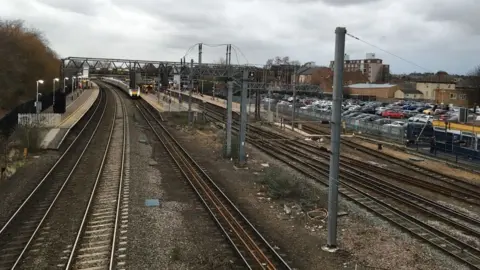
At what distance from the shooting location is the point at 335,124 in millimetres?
12297

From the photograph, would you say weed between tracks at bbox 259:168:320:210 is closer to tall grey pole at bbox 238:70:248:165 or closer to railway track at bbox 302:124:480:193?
tall grey pole at bbox 238:70:248:165

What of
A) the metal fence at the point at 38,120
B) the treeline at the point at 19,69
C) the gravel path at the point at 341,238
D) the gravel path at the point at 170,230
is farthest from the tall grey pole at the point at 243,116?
the treeline at the point at 19,69

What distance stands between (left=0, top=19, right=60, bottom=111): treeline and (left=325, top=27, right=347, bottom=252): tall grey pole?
136ft

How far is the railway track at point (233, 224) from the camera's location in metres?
11.5

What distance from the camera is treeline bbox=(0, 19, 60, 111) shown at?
46.4 metres

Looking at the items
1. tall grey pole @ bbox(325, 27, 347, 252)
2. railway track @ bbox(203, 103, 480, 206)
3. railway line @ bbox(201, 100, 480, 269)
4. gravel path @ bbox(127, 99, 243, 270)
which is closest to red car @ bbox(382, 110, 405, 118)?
railway track @ bbox(203, 103, 480, 206)

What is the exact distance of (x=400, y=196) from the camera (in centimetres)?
1877

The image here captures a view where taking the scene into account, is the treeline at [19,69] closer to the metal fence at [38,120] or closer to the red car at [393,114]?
the metal fence at [38,120]

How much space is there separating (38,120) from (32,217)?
1964cm

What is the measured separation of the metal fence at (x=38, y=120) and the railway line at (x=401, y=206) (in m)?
16.6

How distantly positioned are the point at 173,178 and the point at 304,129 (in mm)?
28310

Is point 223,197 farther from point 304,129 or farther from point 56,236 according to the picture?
point 304,129

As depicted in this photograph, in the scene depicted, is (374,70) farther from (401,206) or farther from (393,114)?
(401,206)

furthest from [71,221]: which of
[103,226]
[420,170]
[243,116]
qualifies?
[420,170]
